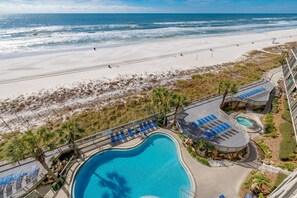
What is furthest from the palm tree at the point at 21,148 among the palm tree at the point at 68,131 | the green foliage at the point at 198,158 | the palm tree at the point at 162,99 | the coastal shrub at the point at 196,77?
the coastal shrub at the point at 196,77

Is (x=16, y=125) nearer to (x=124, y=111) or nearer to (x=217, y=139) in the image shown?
(x=124, y=111)

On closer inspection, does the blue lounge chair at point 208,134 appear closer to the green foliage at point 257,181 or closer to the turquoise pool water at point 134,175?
the turquoise pool water at point 134,175

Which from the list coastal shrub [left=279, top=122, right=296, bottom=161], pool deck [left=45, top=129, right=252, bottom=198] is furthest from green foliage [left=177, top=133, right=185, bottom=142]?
coastal shrub [left=279, top=122, right=296, bottom=161]

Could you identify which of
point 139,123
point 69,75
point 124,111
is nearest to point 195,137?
point 139,123

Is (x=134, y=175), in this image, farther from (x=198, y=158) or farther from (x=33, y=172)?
(x=33, y=172)

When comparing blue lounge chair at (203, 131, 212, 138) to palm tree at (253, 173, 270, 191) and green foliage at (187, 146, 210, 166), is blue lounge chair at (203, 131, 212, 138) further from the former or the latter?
palm tree at (253, 173, 270, 191)

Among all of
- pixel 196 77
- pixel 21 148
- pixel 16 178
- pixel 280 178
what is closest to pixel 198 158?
pixel 280 178

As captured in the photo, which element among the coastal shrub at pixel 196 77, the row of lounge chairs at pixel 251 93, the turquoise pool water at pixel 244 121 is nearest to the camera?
the turquoise pool water at pixel 244 121
